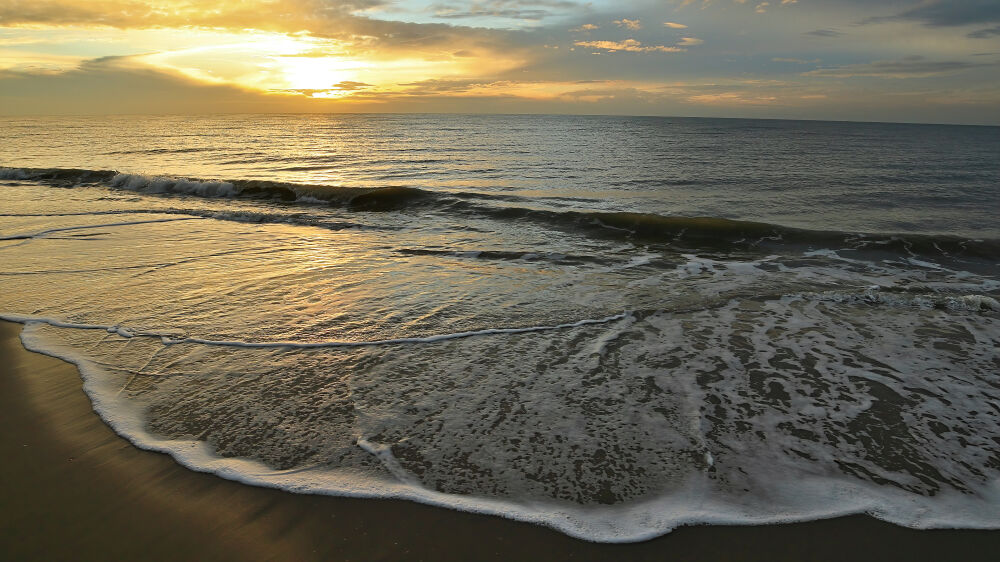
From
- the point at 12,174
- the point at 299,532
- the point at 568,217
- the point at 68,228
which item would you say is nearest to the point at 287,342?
the point at 299,532

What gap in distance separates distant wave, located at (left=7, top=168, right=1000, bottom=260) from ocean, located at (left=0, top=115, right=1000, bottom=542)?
0.14 metres

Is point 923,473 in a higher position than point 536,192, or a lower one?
lower

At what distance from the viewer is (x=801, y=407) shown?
188 inches

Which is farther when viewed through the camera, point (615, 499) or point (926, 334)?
point (926, 334)

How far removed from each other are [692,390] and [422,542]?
3.11m

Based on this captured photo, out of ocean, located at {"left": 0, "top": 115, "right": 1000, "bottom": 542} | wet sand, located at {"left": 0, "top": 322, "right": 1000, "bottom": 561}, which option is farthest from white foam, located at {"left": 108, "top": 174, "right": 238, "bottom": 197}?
wet sand, located at {"left": 0, "top": 322, "right": 1000, "bottom": 561}

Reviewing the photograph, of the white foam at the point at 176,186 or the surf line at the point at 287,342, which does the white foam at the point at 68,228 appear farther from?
the white foam at the point at 176,186

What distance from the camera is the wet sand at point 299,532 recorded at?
297 cm

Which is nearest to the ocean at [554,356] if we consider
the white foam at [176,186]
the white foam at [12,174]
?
the white foam at [176,186]

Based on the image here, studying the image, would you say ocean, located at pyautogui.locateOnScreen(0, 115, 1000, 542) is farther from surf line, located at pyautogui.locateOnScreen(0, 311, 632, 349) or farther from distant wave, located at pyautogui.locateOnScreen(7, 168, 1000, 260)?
distant wave, located at pyautogui.locateOnScreen(7, 168, 1000, 260)

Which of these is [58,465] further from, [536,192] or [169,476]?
[536,192]

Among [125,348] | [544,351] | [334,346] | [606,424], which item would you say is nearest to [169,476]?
[334,346]

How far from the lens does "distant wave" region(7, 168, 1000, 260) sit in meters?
12.7

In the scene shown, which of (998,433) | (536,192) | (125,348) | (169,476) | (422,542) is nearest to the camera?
(422,542)
